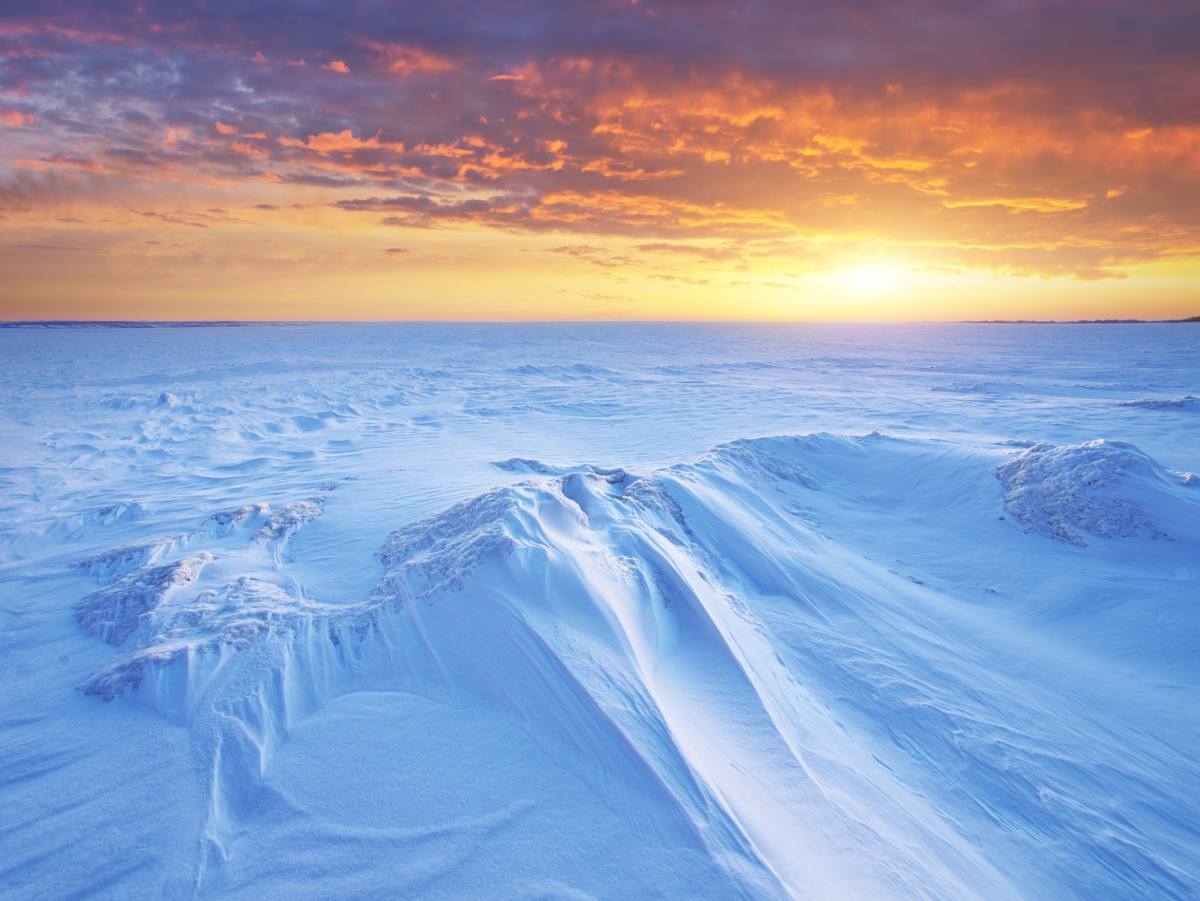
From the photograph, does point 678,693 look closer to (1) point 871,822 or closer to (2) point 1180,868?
(1) point 871,822

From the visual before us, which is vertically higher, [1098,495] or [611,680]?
[1098,495]

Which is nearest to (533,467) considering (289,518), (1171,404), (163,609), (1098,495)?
(289,518)

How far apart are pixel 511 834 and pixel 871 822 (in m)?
1.74

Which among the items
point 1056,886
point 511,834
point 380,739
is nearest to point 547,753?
point 511,834

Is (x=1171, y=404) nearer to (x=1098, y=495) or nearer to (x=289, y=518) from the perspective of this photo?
(x=1098, y=495)

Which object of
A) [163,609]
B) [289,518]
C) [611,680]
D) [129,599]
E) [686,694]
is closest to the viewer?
[611,680]

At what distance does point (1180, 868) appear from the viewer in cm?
289

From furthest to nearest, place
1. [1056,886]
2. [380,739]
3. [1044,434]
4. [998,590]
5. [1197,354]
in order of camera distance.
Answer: [1197,354], [1044,434], [998,590], [380,739], [1056,886]

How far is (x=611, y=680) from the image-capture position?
314cm

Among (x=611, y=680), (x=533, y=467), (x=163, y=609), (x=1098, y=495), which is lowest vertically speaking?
(x=533, y=467)

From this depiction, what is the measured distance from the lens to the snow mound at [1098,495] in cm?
598

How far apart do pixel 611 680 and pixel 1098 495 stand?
6386 mm

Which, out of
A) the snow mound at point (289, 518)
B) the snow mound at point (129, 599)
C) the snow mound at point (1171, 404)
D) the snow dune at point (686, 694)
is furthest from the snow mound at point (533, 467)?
the snow mound at point (1171, 404)

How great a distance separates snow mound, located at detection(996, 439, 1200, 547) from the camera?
5.98 metres
